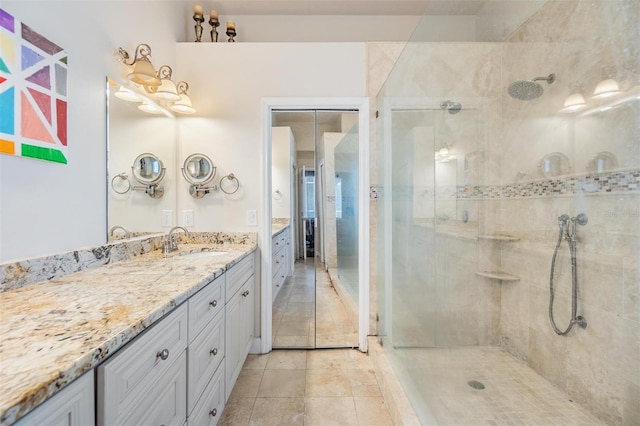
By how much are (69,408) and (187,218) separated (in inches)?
67.9

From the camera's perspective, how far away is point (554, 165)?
1.49 meters

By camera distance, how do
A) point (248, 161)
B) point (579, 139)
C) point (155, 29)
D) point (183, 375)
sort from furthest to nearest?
point (248, 161) → point (155, 29) → point (579, 139) → point (183, 375)

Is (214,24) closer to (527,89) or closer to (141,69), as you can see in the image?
(141,69)

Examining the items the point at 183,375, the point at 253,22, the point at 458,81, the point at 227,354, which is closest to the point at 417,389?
the point at 227,354

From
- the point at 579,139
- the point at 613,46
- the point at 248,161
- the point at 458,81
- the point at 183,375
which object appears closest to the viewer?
the point at 183,375

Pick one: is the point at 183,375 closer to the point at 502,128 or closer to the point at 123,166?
the point at 123,166

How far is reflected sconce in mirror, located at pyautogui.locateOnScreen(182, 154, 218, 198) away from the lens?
207 cm

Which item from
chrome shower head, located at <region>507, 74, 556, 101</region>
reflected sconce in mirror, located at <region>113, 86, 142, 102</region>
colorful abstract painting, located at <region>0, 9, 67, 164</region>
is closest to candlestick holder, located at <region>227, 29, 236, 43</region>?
reflected sconce in mirror, located at <region>113, 86, 142, 102</region>

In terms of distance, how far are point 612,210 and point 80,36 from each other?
2.58 metres

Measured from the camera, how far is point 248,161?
2.10 meters

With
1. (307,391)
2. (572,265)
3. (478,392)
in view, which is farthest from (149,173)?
(572,265)

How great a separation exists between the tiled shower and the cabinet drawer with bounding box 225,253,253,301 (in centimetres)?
99

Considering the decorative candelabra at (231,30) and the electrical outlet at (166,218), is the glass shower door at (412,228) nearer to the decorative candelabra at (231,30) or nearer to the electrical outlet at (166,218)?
the decorative candelabra at (231,30)

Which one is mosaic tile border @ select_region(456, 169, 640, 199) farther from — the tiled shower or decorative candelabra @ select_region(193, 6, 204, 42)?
decorative candelabra @ select_region(193, 6, 204, 42)
